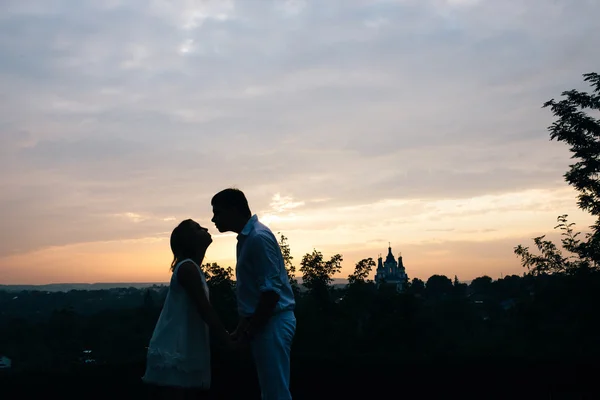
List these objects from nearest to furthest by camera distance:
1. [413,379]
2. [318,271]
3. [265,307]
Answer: [265,307]
[413,379]
[318,271]

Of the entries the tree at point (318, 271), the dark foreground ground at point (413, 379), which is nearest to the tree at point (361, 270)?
the tree at point (318, 271)

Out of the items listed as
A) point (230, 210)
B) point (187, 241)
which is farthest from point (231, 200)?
point (187, 241)

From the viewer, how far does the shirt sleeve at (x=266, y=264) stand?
3826 millimetres

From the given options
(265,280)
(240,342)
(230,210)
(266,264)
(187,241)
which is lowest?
(240,342)

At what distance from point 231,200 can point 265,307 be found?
31.0 inches

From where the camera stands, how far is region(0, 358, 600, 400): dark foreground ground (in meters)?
7.91

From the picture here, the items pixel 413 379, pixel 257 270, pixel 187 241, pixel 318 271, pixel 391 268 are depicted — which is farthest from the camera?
pixel 391 268

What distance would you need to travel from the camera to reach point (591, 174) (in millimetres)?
17969

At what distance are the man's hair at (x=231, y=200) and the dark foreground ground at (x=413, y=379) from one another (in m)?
4.34

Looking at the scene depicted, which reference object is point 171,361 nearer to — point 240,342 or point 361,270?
point 240,342

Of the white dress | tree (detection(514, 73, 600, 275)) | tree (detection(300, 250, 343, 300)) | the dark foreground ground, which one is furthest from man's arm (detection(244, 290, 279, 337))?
tree (detection(300, 250, 343, 300))

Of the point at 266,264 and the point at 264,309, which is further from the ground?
the point at 266,264

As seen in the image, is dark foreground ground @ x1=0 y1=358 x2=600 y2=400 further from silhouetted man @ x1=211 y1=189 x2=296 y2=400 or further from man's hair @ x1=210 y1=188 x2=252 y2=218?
man's hair @ x1=210 y1=188 x2=252 y2=218

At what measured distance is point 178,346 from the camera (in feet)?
12.8
